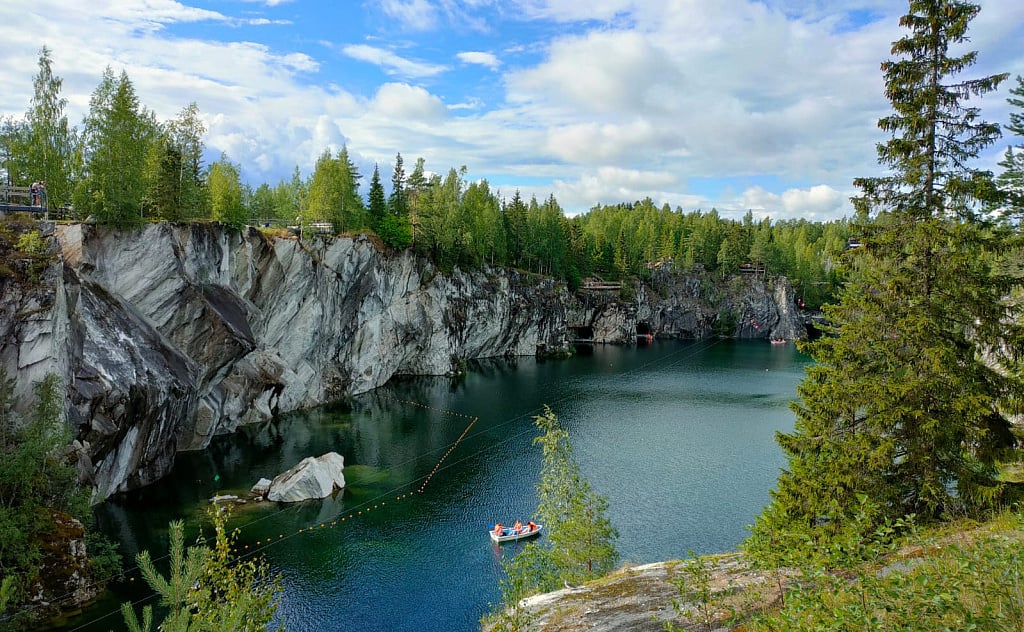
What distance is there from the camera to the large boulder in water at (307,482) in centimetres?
3638

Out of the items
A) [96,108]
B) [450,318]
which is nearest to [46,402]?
[96,108]

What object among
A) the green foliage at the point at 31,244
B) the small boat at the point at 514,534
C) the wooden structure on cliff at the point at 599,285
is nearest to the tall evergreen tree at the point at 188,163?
the green foliage at the point at 31,244

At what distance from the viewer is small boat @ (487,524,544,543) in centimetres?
3162

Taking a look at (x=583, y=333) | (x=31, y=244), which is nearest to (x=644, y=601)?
(x=31, y=244)

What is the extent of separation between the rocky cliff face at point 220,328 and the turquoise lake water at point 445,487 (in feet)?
10.9

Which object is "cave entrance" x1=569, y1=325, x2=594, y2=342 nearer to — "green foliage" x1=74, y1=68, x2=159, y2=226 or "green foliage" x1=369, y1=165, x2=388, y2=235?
"green foliage" x1=369, y1=165, x2=388, y2=235

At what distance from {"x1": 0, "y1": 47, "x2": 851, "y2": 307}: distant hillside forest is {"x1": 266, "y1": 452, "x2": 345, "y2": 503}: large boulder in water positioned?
64.3 feet

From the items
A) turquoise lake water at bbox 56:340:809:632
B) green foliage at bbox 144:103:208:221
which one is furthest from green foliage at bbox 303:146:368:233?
turquoise lake water at bbox 56:340:809:632

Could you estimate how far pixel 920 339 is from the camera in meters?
13.8

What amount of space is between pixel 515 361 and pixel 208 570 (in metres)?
83.6

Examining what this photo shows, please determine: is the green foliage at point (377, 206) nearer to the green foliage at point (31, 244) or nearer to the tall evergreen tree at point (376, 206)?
the tall evergreen tree at point (376, 206)

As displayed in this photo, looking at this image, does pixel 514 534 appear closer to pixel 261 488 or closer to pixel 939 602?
pixel 261 488

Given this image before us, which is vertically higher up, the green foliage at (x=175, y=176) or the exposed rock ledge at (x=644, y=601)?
the green foliage at (x=175, y=176)

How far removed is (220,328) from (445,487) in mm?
19914
